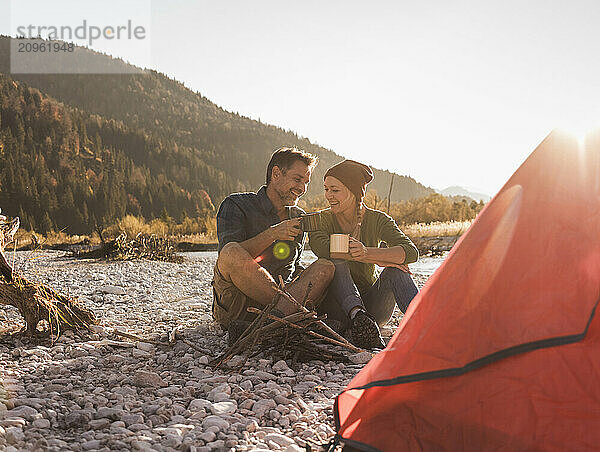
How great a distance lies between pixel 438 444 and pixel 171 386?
1.42 metres

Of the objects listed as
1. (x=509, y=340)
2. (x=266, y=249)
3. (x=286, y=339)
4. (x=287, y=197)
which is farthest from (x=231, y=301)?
(x=509, y=340)

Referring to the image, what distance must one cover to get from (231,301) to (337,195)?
991 millimetres

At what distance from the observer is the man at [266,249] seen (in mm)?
3025

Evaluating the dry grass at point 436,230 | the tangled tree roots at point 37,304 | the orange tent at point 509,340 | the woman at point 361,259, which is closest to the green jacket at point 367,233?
the woman at point 361,259

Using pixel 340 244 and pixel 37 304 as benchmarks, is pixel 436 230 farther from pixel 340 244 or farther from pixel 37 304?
pixel 37 304

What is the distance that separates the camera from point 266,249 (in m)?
3.39

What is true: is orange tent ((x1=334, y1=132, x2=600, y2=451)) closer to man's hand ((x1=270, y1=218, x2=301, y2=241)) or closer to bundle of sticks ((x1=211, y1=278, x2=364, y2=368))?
bundle of sticks ((x1=211, y1=278, x2=364, y2=368))

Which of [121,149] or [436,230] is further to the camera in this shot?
[121,149]

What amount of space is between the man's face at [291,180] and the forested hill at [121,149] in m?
14.3

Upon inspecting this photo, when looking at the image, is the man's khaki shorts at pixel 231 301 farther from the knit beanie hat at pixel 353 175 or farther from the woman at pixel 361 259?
the knit beanie hat at pixel 353 175

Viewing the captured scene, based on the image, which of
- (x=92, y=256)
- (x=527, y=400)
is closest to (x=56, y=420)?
(x=527, y=400)

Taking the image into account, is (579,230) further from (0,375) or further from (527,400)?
(0,375)

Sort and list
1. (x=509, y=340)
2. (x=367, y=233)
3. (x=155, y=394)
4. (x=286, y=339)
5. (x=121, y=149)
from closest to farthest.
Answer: (x=509, y=340)
(x=155, y=394)
(x=286, y=339)
(x=367, y=233)
(x=121, y=149)

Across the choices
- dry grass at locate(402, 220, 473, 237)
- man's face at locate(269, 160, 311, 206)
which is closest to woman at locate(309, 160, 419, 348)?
man's face at locate(269, 160, 311, 206)
